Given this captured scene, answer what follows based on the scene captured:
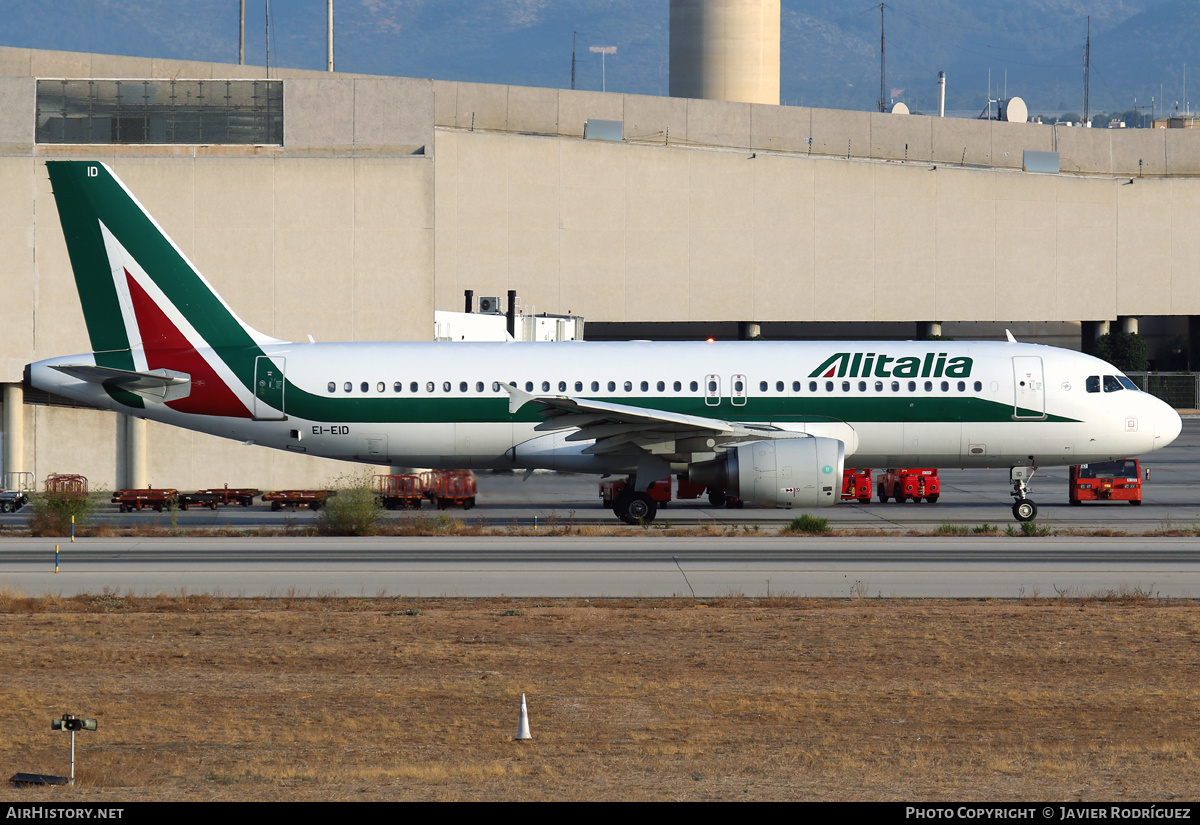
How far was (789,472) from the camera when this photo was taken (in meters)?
32.0

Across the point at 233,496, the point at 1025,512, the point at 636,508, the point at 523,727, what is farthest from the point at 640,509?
the point at 523,727

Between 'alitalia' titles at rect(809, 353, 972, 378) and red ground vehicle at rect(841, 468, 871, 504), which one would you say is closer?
'alitalia' titles at rect(809, 353, 972, 378)

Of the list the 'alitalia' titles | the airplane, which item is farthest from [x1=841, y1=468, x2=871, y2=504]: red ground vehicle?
the 'alitalia' titles

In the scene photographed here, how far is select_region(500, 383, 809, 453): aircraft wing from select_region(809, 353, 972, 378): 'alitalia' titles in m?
2.02

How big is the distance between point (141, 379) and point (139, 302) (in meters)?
2.09

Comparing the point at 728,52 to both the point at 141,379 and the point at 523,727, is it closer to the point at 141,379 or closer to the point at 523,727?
the point at 141,379

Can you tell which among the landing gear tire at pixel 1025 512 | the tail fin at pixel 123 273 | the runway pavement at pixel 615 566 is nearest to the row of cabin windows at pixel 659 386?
the landing gear tire at pixel 1025 512

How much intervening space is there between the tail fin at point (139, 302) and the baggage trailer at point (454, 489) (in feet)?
25.0

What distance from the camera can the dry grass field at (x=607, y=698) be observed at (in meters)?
12.1

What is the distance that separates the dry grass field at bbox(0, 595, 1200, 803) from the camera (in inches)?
477

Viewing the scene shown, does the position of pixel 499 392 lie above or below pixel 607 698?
above

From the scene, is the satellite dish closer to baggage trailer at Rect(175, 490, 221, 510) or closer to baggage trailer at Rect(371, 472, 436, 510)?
baggage trailer at Rect(371, 472, 436, 510)

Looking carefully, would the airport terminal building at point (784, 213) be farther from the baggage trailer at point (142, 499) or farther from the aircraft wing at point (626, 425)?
the aircraft wing at point (626, 425)
